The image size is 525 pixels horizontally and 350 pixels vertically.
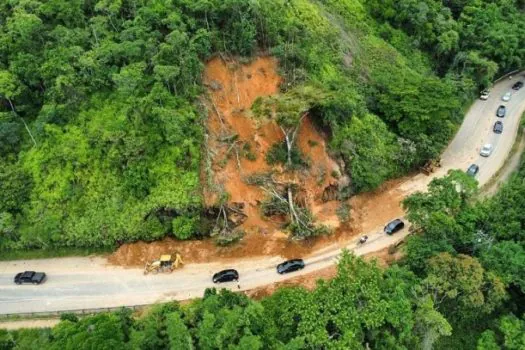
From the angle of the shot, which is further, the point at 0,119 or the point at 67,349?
the point at 0,119

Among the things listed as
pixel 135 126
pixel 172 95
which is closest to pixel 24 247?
pixel 135 126

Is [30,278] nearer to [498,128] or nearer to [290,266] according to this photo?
[290,266]

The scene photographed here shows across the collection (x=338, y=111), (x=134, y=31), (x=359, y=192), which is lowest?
(x=359, y=192)

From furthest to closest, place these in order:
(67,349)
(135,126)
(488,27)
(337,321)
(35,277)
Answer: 1. (488,27)
2. (135,126)
3. (35,277)
4. (337,321)
5. (67,349)

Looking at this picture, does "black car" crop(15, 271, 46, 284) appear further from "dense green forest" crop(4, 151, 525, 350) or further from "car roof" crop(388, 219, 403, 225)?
"car roof" crop(388, 219, 403, 225)

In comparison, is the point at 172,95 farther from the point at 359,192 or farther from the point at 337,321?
the point at 337,321

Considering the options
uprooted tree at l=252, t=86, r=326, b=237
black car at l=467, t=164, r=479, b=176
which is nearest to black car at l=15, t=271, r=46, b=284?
uprooted tree at l=252, t=86, r=326, b=237

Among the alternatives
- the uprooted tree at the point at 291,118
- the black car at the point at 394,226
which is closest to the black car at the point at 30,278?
the uprooted tree at the point at 291,118

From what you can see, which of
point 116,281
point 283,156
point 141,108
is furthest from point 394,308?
point 141,108
